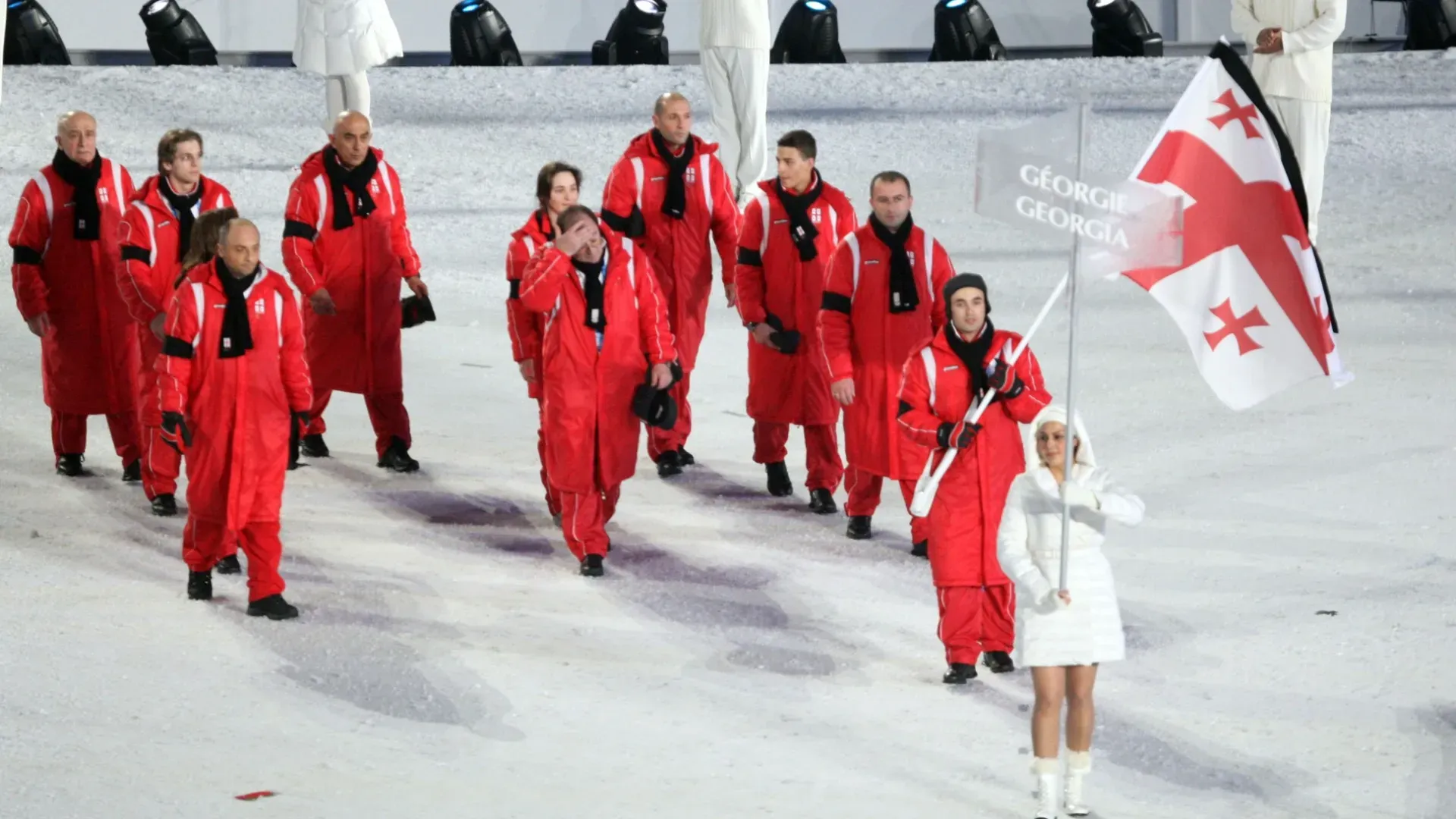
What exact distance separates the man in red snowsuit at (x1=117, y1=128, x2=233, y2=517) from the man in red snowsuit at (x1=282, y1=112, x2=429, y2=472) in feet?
2.10

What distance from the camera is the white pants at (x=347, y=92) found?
14.9m

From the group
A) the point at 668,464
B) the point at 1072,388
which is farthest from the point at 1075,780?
the point at 668,464

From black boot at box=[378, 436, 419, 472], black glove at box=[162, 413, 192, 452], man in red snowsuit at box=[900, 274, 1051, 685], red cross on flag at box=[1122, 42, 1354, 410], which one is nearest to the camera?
red cross on flag at box=[1122, 42, 1354, 410]

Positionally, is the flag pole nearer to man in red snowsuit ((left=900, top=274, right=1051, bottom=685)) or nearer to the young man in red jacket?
man in red snowsuit ((left=900, top=274, right=1051, bottom=685))

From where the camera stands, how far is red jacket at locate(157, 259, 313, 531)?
8109mm

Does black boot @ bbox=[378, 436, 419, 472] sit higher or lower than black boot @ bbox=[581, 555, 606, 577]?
higher

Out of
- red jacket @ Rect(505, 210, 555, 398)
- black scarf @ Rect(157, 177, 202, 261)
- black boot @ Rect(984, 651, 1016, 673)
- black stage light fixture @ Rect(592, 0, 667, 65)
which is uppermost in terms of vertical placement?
black stage light fixture @ Rect(592, 0, 667, 65)

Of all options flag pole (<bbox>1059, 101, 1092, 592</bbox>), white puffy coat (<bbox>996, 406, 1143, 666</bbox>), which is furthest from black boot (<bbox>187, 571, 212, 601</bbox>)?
flag pole (<bbox>1059, 101, 1092, 592</bbox>)

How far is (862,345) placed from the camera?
920 cm

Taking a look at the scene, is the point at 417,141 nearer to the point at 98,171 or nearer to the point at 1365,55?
the point at 98,171

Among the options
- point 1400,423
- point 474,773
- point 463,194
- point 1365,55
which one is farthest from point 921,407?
point 1365,55

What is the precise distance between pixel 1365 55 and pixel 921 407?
13441 mm

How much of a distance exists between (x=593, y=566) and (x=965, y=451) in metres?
1.97

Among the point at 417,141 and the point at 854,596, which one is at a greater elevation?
the point at 417,141
